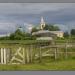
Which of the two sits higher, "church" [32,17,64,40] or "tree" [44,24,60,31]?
"tree" [44,24,60,31]

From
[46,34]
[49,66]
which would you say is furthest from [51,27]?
[49,66]

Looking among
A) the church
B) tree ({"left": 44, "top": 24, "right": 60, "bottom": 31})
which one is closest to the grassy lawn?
the church

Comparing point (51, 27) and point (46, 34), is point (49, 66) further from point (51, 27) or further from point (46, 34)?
point (51, 27)

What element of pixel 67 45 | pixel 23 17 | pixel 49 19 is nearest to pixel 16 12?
pixel 23 17

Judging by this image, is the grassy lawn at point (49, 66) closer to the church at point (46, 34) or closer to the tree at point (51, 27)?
the church at point (46, 34)

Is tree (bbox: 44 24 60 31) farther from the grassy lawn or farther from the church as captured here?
the grassy lawn

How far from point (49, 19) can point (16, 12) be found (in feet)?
2.12

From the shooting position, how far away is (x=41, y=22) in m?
6.10

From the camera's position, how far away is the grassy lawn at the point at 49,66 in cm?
612

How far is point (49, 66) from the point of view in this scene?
6.14 m

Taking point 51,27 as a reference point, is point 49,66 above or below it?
below

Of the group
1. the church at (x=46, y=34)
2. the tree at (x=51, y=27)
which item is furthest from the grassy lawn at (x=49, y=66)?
the tree at (x=51, y=27)

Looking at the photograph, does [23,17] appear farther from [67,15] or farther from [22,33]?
[67,15]

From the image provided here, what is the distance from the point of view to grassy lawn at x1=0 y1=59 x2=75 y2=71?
20.1 ft
